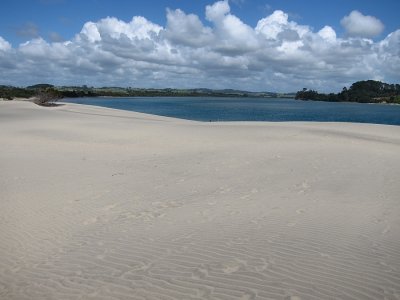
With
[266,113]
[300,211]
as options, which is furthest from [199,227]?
[266,113]

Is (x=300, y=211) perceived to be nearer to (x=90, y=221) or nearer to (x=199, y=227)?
(x=199, y=227)

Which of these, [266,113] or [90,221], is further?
[266,113]

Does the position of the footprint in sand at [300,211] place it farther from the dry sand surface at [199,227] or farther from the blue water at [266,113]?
the blue water at [266,113]

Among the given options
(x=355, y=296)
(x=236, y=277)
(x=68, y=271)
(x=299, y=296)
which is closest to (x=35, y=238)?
(x=68, y=271)

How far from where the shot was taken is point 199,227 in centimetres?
812

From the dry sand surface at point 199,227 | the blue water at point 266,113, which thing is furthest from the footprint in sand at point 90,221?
the blue water at point 266,113

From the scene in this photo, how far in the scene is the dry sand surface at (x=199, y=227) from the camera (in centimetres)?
552

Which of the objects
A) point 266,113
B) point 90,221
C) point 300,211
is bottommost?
point 90,221

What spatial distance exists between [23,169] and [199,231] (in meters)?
9.67

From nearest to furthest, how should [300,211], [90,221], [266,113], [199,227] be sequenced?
[199,227]
[90,221]
[300,211]
[266,113]

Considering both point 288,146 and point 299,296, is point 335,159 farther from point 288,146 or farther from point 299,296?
point 299,296

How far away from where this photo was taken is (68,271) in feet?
19.8

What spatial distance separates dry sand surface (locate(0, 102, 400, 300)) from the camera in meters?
5.52

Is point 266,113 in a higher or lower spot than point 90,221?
higher
